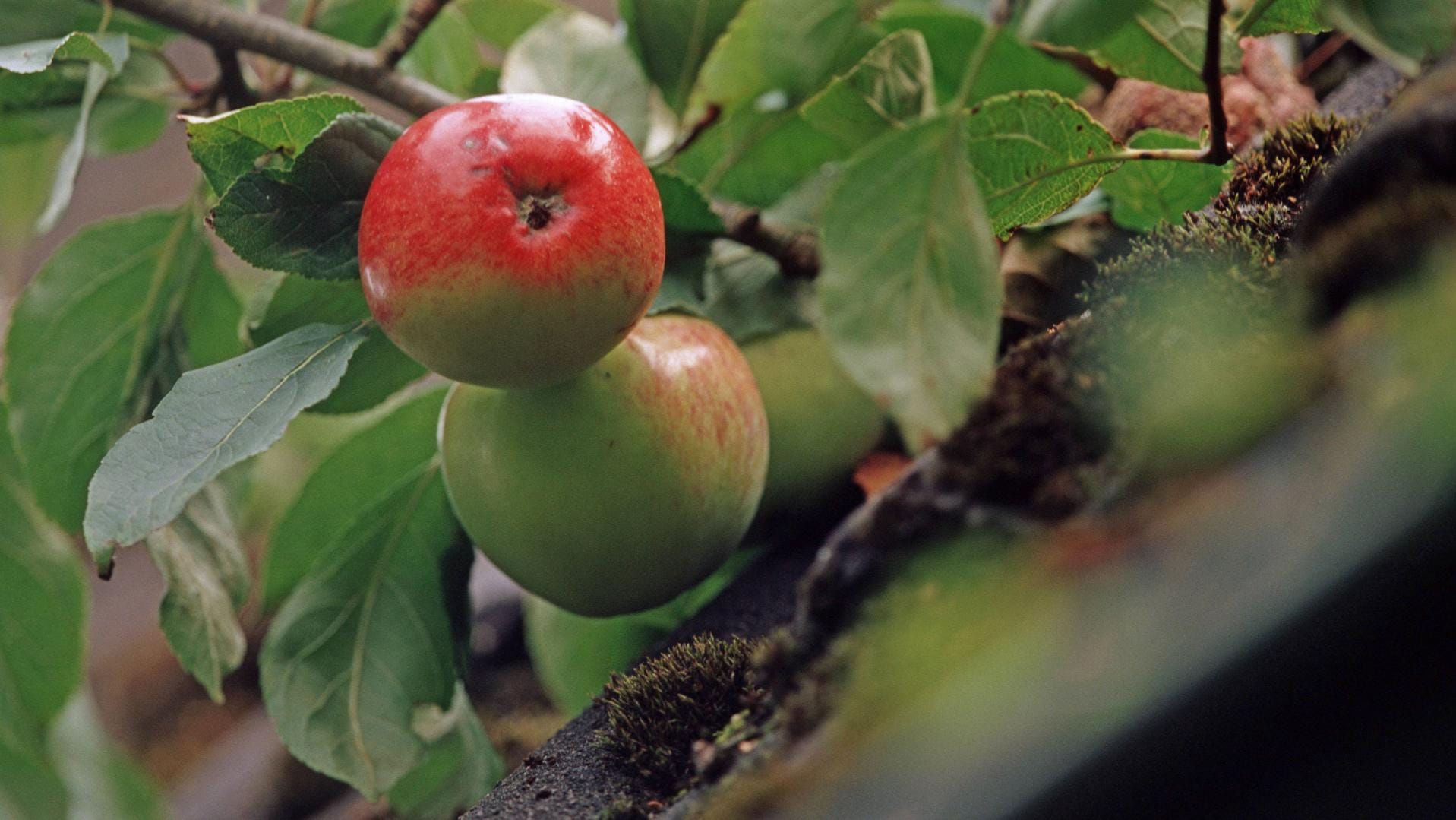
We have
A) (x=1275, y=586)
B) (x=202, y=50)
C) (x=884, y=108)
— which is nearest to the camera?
(x=1275, y=586)

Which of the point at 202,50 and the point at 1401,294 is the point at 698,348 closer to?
the point at 1401,294

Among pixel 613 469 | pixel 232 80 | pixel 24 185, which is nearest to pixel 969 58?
pixel 613 469

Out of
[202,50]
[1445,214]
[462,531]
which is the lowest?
[202,50]

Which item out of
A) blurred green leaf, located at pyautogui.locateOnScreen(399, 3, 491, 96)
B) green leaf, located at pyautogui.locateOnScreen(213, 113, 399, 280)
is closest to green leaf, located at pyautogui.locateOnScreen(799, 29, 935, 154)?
green leaf, located at pyautogui.locateOnScreen(213, 113, 399, 280)

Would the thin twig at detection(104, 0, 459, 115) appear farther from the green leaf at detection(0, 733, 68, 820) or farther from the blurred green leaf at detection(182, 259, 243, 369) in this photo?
the green leaf at detection(0, 733, 68, 820)

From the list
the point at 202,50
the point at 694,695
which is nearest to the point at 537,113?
the point at 694,695

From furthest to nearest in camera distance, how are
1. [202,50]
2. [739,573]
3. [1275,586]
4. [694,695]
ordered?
[202,50] → [739,573] → [694,695] → [1275,586]
